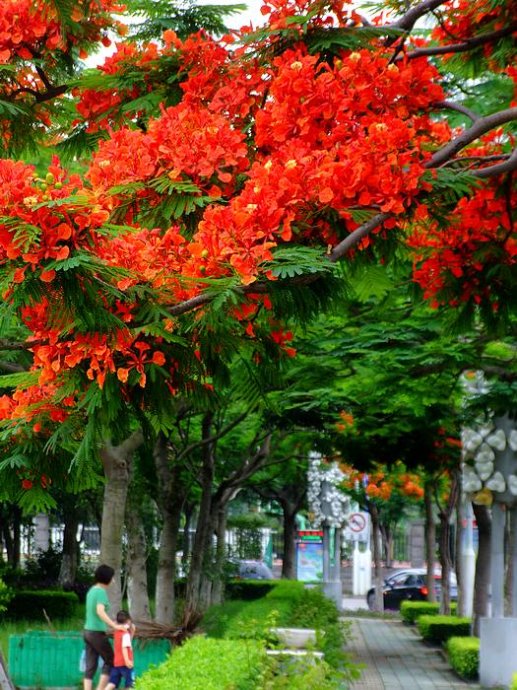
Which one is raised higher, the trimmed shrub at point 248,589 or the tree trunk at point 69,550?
the tree trunk at point 69,550

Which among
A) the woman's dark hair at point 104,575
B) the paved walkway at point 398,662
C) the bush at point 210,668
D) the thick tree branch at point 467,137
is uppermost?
the thick tree branch at point 467,137

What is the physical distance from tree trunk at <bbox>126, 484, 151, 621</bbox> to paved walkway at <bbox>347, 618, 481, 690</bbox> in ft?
10.4

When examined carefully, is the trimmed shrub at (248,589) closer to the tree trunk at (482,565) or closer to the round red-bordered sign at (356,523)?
the round red-bordered sign at (356,523)

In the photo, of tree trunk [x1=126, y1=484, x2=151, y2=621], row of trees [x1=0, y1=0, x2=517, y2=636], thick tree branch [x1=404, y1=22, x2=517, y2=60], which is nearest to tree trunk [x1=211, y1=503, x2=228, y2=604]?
tree trunk [x1=126, y1=484, x2=151, y2=621]

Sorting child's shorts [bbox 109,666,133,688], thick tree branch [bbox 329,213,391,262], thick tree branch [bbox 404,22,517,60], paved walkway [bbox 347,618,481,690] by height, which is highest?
thick tree branch [bbox 404,22,517,60]

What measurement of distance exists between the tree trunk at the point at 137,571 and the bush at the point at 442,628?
645 cm

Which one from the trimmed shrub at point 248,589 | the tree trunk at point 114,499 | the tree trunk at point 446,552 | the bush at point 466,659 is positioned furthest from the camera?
the trimmed shrub at point 248,589

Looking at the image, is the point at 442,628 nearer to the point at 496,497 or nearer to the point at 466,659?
the point at 466,659

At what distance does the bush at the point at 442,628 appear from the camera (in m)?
22.3

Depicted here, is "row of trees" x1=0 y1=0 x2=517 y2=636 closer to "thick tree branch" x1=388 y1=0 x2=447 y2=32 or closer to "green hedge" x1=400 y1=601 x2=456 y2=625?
"thick tree branch" x1=388 y1=0 x2=447 y2=32

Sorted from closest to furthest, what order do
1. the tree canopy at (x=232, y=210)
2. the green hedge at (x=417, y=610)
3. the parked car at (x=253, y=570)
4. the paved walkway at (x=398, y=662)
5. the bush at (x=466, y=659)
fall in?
the tree canopy at (x=232, y=210) < the paved walkway at (x=398, y=662) < the bush at (x=466, y=659) < the green hedge at (x=417, y=610) < the parked car at (x=253, y=570)

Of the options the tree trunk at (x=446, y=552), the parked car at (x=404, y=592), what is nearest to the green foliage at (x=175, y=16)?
the tree trunk at (x=446, y=552)

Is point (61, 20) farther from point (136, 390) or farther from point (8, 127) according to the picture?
point (136, 390)

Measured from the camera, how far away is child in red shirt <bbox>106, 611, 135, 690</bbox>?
12.7 metres
